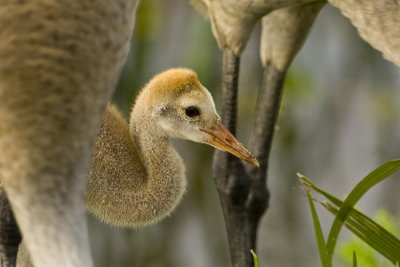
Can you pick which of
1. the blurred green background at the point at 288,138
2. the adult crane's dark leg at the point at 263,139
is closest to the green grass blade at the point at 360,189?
the adult crane's dark leg at the point at 263,139

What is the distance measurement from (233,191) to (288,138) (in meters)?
2.04

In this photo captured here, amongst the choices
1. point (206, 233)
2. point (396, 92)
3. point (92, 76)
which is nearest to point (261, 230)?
point (206, 233)

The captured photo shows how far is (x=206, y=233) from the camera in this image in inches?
257

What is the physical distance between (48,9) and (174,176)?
3.14ft

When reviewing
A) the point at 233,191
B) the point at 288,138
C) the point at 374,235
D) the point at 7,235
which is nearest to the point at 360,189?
the point at 374,235

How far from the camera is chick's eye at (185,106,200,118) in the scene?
12.0 ft

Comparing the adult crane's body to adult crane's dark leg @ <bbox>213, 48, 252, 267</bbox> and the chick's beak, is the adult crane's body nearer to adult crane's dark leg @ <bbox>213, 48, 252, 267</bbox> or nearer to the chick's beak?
the chick's beak

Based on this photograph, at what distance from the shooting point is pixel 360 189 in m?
3.42

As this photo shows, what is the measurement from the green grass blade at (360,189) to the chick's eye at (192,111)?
1.55 feet

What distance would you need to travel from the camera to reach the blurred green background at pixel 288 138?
240 inches

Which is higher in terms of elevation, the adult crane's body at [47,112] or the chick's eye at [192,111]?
the adult crane's body at [47,112]

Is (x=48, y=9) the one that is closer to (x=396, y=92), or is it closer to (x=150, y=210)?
(x=150, y=210)

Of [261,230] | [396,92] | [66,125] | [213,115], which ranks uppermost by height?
[66,125]

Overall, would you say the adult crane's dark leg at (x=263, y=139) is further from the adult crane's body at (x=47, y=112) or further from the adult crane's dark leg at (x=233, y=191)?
the adult crane's body at (x=47, y=112)
